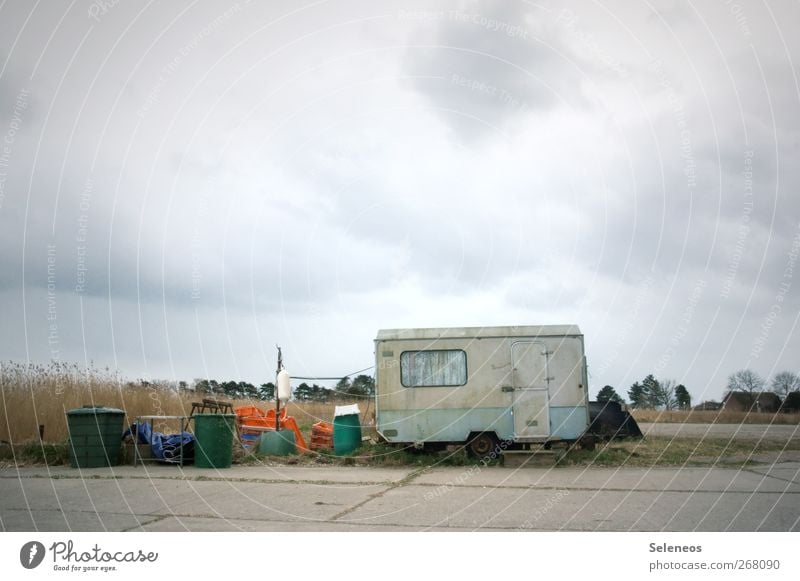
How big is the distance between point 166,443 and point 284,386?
2.57 m

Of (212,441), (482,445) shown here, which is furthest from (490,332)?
(212,441)

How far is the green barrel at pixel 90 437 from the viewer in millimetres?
9703

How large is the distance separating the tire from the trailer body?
0.29ft

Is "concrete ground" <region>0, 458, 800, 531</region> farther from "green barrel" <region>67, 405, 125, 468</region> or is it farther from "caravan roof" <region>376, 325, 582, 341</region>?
"caravan roof" <region>376, 325, 582, 341</region>

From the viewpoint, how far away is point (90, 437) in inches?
385

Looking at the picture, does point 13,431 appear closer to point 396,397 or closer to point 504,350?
point 396,397

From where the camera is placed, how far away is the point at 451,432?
36.6 ft

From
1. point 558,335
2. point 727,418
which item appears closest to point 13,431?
point 558,335

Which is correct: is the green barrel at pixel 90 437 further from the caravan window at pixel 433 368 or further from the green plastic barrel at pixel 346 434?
the caravan window at pixel 433 368

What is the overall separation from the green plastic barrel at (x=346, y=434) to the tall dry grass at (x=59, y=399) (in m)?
0.47

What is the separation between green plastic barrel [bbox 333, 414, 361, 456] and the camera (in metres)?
11.8

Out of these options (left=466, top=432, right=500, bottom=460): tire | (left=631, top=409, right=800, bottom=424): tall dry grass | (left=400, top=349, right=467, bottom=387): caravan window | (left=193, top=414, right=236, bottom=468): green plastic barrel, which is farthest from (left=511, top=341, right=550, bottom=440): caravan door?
(left=631, top=409, right=800, bottom=424): tall dry grass

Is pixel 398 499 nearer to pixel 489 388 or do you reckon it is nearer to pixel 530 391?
pixel 489 388
